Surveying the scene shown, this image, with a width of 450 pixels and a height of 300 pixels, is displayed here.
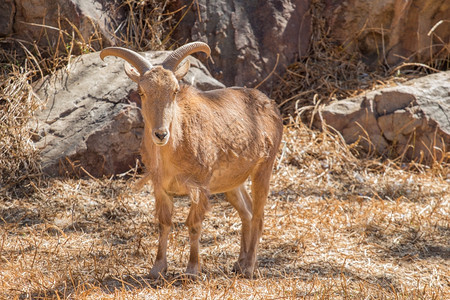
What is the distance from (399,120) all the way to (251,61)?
2.54 metres

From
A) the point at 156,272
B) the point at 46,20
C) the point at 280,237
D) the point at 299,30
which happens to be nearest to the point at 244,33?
the point at 299,30

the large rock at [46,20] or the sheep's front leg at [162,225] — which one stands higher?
the large rock at [46,20]

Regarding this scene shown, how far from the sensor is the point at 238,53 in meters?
9.41

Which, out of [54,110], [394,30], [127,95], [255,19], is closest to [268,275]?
[127,95]

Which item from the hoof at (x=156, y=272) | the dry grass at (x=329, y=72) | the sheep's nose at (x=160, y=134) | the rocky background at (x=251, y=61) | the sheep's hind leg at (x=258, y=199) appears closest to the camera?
the sheep's nose at (x=160, y=134)

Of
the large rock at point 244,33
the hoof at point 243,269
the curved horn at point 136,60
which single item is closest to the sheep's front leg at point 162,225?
the hoof at point 243,269

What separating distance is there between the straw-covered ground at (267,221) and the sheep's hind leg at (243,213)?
0.66 feet

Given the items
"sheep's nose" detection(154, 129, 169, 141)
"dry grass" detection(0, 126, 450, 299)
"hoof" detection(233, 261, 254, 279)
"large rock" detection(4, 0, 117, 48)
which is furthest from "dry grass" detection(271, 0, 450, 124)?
"sheep's nose" detection(154, 129, 169, 141)

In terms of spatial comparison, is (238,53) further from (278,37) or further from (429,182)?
(429,182)

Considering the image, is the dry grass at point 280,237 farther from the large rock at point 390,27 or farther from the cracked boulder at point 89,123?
the large rock at point 390,27

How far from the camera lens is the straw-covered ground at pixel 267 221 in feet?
17.3

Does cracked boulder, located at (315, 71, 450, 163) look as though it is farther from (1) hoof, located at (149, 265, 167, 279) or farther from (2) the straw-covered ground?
(1) hoof, located at (149, 265, 167, 279)

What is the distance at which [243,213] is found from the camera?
247 inches

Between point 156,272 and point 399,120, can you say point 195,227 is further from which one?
point 399,120
